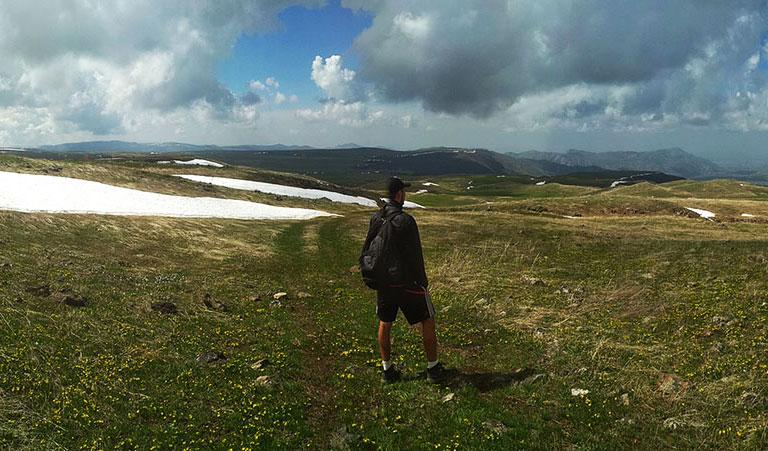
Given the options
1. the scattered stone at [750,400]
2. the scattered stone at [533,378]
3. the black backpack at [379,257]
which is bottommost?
the scattered stone at [533,378]

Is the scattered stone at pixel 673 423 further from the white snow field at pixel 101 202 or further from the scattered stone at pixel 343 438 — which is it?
the white snow field at pixel 101 202

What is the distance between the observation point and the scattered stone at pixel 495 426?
8.31 m

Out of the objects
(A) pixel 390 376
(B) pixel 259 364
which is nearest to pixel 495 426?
(A) pixel 390 376

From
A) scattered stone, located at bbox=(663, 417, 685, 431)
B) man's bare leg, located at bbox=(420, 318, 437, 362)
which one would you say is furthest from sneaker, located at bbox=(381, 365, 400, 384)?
scattered stone, located at bbox=(663, 417, 685, 431)

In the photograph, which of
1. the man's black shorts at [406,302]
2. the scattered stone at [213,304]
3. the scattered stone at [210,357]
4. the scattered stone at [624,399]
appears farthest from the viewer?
the scattered stone at [213,304]

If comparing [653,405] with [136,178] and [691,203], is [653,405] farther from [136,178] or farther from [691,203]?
[691,203]

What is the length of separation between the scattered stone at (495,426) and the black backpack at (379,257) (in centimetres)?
400

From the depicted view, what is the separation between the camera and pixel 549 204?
79062 mm

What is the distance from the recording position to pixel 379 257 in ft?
32.0

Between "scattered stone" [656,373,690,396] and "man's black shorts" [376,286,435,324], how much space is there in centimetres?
623

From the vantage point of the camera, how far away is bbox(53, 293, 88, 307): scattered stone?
48.4 ft

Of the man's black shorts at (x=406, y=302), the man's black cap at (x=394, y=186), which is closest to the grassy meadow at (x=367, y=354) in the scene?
the man's black shorts at (x=406, y=302)

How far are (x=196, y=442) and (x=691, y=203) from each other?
106 meters

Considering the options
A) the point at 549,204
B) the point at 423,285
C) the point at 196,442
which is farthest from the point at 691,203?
the point at 196,442
